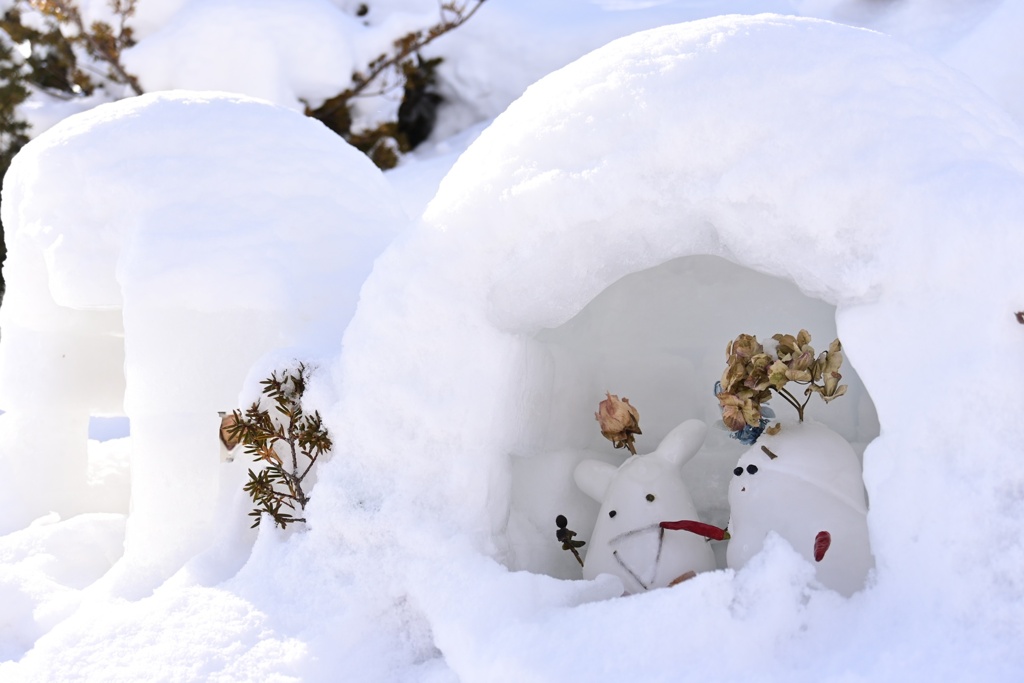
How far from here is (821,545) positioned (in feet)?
6.06

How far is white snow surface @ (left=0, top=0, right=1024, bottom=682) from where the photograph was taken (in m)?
1.65

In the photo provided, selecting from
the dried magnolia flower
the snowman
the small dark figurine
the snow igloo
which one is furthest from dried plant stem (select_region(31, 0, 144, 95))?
the snowman

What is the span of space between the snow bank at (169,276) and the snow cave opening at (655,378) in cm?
67

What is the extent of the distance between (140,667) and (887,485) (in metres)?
1.60

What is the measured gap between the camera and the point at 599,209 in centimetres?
199

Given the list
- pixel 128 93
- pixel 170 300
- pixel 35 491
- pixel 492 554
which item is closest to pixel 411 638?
pixel 492 554

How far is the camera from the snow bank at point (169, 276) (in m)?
2.65

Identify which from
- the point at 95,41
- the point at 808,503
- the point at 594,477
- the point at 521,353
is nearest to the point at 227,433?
the point at 521,353

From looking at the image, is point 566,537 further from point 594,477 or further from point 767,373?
point 767,373

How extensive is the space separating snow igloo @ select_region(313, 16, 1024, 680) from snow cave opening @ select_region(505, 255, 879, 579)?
0.05 feet

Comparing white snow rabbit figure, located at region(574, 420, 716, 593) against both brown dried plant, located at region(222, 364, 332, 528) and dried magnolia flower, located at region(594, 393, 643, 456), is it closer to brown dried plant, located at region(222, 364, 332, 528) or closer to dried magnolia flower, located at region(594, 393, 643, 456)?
dried magnolia flower, located at region(594, 393, 643, 456)

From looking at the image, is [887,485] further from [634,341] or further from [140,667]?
[140,667]

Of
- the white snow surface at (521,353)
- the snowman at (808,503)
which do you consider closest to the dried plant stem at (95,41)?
the white snow surface at (521,353)

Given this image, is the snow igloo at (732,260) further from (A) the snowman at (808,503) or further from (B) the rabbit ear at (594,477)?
(A) the snowman at (808,503)
